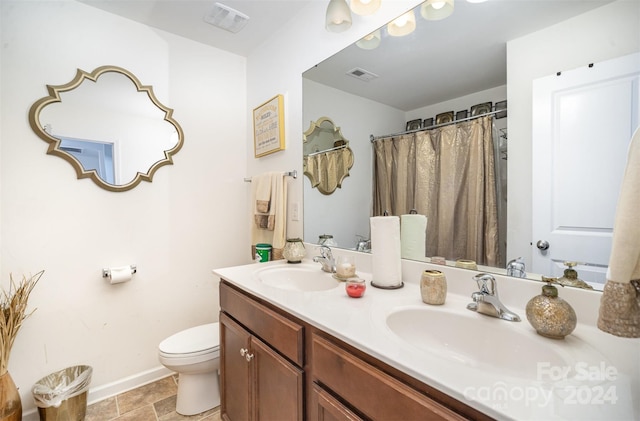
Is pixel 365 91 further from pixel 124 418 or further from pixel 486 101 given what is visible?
pixel 124 418

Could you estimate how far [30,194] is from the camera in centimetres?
154

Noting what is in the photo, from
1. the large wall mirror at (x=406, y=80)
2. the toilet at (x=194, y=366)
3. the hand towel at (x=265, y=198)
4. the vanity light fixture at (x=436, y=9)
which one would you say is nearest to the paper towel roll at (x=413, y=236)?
the large wall mirror at (x=406, y=80)

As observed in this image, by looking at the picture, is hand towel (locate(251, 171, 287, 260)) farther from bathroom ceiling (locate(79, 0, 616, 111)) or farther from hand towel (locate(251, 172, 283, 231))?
bathroom ceiling (locate(79, 0, 616, 111))

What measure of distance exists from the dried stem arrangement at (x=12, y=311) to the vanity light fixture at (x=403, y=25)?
231cm

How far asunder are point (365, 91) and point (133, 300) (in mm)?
2000

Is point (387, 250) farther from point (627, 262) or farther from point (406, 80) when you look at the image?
point (406, 80)

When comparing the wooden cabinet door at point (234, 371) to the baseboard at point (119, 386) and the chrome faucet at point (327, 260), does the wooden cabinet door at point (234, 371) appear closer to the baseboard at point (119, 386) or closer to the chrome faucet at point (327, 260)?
the chrome faucet at point (327, 260)

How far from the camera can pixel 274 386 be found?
1.02 m

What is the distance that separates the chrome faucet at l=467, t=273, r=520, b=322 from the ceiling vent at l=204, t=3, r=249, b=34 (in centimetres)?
203

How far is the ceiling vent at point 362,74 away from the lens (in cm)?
144

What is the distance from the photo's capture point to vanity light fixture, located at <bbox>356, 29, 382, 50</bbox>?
4.46 ft

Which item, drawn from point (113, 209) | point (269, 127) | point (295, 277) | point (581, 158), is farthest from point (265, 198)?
point (581, 158)

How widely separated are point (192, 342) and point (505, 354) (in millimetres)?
1565

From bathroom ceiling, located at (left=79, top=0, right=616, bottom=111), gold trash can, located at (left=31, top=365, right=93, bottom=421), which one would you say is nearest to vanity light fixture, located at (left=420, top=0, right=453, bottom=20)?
bathroom ceiling, located at (left=79, top=0, right=616, bottom=111)
